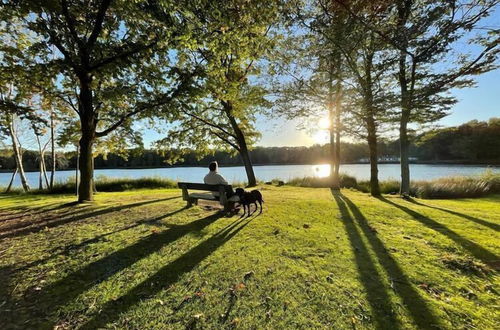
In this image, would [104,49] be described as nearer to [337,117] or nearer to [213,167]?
[213,167]

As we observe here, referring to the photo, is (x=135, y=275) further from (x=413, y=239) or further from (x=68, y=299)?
(x=413, y=239)

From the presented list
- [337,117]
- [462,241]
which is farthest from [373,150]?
[462,241]

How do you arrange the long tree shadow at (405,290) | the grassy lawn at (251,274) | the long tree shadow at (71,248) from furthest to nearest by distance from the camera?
the long tree shadow at (71,248) < the grassy lawn at (251,274) < the long tree shadow at (405,290)

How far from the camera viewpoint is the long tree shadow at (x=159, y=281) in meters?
2.56

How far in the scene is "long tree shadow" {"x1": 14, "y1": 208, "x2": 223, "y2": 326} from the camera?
9.29 ft

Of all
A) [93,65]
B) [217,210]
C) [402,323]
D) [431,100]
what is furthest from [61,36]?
[431,100]

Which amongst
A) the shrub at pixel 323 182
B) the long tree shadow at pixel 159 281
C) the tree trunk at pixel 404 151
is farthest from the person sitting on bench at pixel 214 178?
the shrub at pixel 323 182

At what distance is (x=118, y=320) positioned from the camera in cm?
250

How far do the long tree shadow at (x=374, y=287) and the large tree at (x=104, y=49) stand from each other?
6.39 meters

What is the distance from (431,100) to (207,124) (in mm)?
11772

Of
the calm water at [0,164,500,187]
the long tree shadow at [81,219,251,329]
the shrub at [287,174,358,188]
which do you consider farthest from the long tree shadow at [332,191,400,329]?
the calm water at [0,164,500,187]

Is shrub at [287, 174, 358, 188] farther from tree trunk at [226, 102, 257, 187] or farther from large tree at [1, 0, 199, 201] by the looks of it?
large tree at [1, 0, 199, 201]

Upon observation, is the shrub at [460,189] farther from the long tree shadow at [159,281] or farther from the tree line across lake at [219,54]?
the long tree shadow at [159,281]

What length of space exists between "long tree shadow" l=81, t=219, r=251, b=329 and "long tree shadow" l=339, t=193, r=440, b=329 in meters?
2.69
